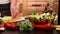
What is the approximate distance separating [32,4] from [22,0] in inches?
5.6

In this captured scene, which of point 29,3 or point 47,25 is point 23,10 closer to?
point 29,3

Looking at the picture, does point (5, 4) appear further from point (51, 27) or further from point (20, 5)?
point (51, 27)

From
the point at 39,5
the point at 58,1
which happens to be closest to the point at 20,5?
the point at 39,5

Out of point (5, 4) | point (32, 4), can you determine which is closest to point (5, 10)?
point (5, 4)

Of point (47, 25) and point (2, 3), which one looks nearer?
point (47, 25)

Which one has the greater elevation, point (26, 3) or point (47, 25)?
point (26, 3)

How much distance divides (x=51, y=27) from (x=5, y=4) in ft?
2.65

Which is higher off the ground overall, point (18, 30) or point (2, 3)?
point (2, 3)

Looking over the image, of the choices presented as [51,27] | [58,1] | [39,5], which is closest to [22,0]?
[39,5]

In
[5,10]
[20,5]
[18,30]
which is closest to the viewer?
[18,30]

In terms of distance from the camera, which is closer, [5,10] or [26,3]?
[5,10]

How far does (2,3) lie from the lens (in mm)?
1845

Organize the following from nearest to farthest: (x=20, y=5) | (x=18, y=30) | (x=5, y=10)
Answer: (x=18, y=30)
(x=5, y=10)
(x=20, y=5)

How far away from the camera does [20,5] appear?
207cm
